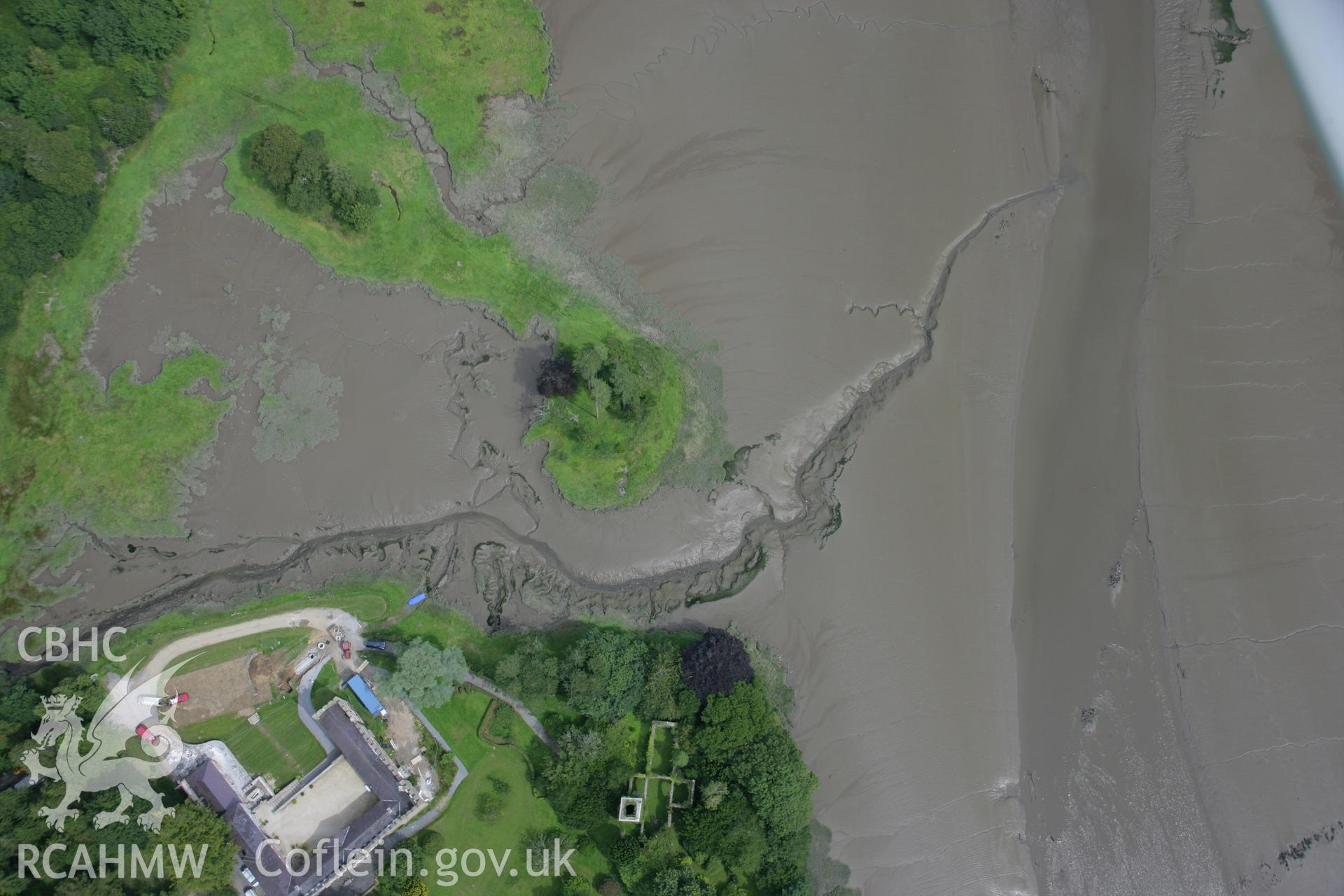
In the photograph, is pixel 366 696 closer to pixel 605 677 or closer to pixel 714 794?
pixel 605 677

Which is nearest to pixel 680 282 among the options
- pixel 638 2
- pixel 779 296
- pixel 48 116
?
pixel 779 296

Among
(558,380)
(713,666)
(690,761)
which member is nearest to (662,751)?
(690,761)

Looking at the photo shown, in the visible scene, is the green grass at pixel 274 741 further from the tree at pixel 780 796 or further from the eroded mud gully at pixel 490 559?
the tree at pixel 780 796

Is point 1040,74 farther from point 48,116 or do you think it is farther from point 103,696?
point 103,696

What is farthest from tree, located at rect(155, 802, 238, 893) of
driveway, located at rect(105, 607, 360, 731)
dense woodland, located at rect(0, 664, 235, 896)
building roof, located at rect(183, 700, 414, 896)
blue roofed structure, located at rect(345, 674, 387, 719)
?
blue roofed structure, located at rect(345, 674, 387, 719)

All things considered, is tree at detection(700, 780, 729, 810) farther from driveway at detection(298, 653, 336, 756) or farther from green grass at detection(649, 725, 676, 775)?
driveway at detection(298, 653, 336, 756)

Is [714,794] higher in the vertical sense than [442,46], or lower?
lower

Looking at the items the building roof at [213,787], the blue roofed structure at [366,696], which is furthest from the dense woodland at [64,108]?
the blue roofed structure at [366,696]
